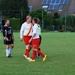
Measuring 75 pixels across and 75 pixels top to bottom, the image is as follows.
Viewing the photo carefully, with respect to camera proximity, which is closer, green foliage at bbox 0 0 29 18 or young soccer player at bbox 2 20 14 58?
young soccer player at bbox 2 20 14 58

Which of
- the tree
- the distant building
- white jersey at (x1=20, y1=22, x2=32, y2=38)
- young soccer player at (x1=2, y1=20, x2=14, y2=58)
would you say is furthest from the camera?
the distant building

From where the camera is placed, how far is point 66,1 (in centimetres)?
9306

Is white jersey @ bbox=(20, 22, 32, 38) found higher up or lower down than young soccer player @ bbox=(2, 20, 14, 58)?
higher up

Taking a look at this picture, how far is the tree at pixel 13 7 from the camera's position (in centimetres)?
8431

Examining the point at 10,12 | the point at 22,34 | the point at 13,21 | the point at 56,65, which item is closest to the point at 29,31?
the point at 22,34

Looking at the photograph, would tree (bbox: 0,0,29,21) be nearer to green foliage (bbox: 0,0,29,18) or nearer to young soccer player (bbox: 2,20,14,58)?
green foliage (bbox: 0,0,29,18)

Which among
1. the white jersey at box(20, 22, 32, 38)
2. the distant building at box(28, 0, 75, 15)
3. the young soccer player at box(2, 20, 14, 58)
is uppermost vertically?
the white jersey at box(20, 22, 32, 38)

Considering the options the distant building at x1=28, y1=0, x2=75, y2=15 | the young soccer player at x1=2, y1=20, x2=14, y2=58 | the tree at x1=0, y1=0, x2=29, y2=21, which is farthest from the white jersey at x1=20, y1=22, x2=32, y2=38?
the distant building at x1=28, y1=0, x2=75, y2=15

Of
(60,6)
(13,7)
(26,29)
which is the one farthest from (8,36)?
(60,6)

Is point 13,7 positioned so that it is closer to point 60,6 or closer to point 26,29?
point 60,6

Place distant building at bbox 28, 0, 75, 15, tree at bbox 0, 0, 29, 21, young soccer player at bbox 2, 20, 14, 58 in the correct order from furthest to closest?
1. distant building at bbox 28, 0, 75, 15
2. tree at bbox 0, 0, 29, 21
3. young soccer player at bbox 2, 20, 14, 58

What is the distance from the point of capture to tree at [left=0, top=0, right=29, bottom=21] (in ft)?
277

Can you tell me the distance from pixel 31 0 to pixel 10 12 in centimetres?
1587

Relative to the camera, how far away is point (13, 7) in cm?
8550
